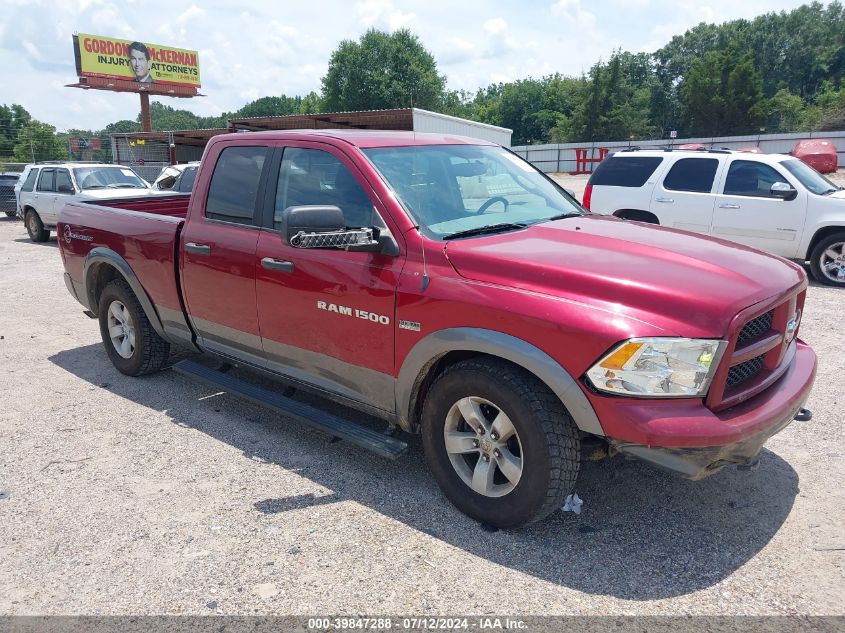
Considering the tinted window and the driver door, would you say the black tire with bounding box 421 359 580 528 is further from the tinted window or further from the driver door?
the tinted window

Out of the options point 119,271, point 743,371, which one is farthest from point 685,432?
point 119,271

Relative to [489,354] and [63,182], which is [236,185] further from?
[63,182]

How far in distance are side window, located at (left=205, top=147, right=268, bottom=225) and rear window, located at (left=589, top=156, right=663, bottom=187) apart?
23.3 ft

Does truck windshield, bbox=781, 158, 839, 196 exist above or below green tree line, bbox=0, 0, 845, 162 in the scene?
below

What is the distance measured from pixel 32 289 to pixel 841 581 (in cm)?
1036

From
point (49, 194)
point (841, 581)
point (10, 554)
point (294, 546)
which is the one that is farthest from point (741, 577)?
point (49, 194)

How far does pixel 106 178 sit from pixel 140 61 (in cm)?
4672

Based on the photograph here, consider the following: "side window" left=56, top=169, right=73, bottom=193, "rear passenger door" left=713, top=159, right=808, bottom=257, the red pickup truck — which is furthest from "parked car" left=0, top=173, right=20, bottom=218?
"rear passenger door" left=713, top=159, right=808, bottom=257

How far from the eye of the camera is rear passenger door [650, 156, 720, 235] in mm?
9250

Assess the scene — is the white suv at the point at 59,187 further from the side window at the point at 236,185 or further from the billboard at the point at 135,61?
the billboard at the point at 135,61

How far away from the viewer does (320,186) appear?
12.5 ft

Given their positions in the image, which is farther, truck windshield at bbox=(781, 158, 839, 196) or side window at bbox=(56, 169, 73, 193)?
side window at bbox=(56, 169, 73, 193)

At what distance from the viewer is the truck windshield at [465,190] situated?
3.52 m

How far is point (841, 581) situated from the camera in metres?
2.76
